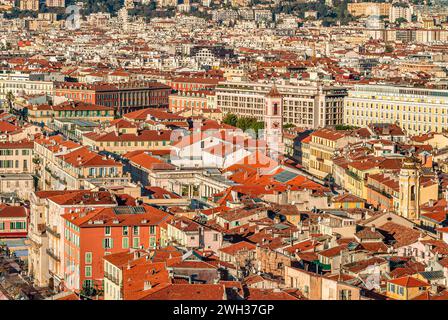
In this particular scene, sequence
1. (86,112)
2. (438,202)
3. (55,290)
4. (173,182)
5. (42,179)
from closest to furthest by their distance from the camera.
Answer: (55,290) → (438,202) → (173,182) → (42,179) → (86,112)

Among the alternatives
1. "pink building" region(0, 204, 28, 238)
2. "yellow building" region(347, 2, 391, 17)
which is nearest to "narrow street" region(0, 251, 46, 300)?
"pink building" region(0, 204, 28, 238)

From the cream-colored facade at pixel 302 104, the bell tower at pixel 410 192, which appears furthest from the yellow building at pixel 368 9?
the bell tower at pixel 410 192

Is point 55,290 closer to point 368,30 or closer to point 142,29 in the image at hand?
point 368,30

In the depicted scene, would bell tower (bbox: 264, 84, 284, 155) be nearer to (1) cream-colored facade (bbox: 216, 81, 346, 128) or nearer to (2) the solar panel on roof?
(2) the solar panel on roof

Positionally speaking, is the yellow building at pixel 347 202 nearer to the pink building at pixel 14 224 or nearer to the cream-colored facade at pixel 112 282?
the pink building at pixel 14 224
